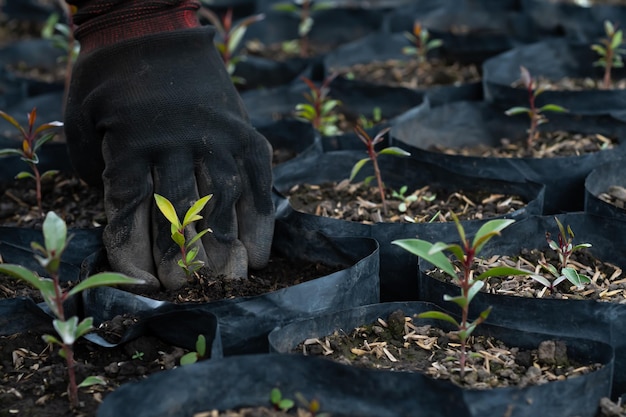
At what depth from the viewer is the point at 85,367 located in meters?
2.54

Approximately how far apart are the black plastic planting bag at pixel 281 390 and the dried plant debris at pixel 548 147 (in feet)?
6.41

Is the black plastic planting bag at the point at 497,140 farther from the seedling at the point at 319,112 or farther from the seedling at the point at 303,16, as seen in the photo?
the seedling at the point at 303,16

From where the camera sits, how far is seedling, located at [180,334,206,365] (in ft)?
8.13

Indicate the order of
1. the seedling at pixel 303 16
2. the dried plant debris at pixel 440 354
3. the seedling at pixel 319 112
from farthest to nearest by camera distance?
the seedling at pixel 303 16, the seedling at pixel 319 112, the dried plant debris at pixel 440 354

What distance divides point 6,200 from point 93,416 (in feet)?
5.67

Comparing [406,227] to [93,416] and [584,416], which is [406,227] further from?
[93,416]

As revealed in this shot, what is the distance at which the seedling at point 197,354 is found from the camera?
248 centimetres

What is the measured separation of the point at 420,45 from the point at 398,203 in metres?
1.94

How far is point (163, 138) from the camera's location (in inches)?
114

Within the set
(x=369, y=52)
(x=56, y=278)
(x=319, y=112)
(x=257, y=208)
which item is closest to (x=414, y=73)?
(x=369, y=52)

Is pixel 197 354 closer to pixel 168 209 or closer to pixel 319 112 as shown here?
pixel 168 209

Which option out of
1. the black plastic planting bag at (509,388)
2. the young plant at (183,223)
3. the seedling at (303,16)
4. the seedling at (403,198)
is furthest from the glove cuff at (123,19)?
the seedling at (303,16)

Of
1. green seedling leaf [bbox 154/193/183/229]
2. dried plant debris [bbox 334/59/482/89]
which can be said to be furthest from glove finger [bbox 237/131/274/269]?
dried plant debris [bbox 334/59/482/89]

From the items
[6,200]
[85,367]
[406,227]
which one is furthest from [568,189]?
[6,200]
